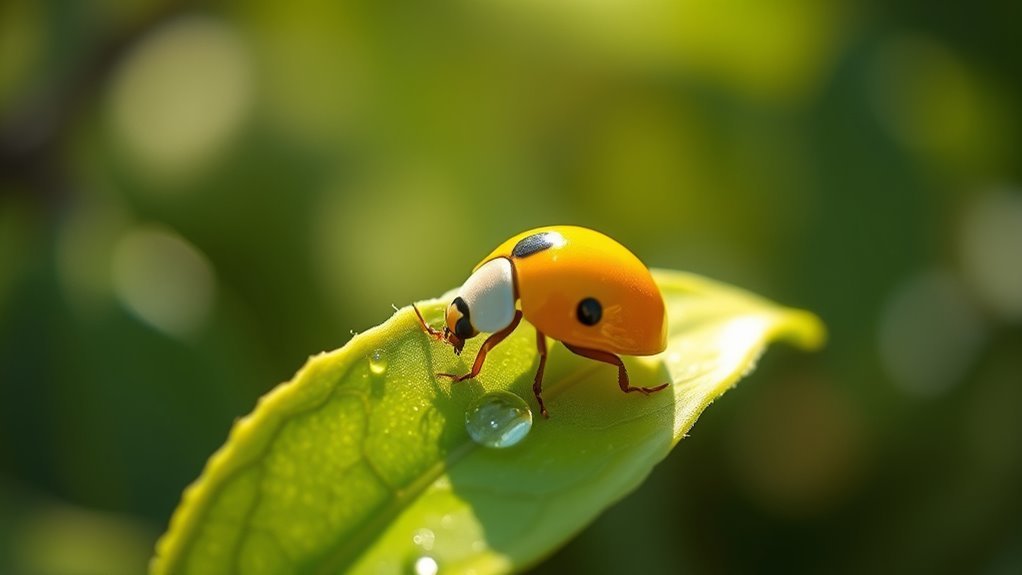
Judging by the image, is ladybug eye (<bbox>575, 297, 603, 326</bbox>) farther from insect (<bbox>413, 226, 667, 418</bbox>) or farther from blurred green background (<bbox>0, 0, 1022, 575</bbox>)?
blurred green background (<bbox>0, 0, 1022, 575</bbox>)

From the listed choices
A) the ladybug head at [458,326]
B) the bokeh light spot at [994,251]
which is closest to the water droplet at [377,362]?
the ladybug head at [458,326]

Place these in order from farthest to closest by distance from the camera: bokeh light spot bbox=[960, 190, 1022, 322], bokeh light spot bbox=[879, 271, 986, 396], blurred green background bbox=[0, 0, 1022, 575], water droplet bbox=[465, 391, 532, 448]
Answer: bokeh light spot bbox=[960, 190, 1022, 322] → bokeh light spot bbox=[879, 271, 986, 396] → blurred green background bbox=[0, 0, 1022, 575] → water droplet bbox=[465, 391, 532, 448]

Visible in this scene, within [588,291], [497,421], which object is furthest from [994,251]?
[497,421]

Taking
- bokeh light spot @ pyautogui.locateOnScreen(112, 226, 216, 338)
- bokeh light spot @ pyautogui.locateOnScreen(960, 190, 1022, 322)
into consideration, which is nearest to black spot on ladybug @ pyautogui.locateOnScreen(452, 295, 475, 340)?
bokeh light spot @ pyautogui.locateOnScreen(112, 226, 216, 338)

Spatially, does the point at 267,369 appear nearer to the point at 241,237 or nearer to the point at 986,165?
the point at 241,237

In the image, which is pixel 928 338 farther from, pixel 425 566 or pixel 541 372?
pixel 425 566
